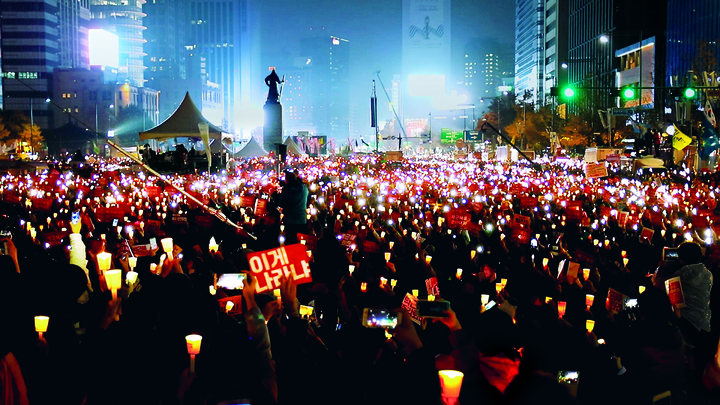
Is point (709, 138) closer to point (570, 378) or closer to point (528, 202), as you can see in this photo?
point (528, 202)

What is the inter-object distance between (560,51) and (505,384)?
11199 centimetres

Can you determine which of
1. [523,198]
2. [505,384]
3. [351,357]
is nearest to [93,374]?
[351,357]

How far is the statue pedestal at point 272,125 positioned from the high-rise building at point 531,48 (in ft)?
227

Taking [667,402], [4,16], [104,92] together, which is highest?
[4,16]

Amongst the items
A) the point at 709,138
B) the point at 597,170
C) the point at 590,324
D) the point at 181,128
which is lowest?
the point at 590,324

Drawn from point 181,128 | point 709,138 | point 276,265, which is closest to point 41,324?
point 276,265

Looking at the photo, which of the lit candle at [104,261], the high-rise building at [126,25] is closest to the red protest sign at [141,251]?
the lit candle at [104,261]

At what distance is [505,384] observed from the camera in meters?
4.68

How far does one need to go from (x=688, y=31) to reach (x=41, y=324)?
6756cm

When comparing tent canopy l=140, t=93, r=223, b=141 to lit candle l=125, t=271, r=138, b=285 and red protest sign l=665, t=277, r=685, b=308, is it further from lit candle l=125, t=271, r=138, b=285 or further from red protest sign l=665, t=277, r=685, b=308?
red protest sign l=665, t=277, r=685, b=308

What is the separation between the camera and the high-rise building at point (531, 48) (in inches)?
5012

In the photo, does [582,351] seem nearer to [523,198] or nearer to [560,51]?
[523,198]

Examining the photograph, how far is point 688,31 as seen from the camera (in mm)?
64812

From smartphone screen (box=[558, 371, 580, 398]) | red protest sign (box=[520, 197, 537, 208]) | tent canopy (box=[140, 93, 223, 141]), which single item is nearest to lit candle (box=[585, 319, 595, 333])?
smartphone screen (box=[558, 371, 580, 398])
